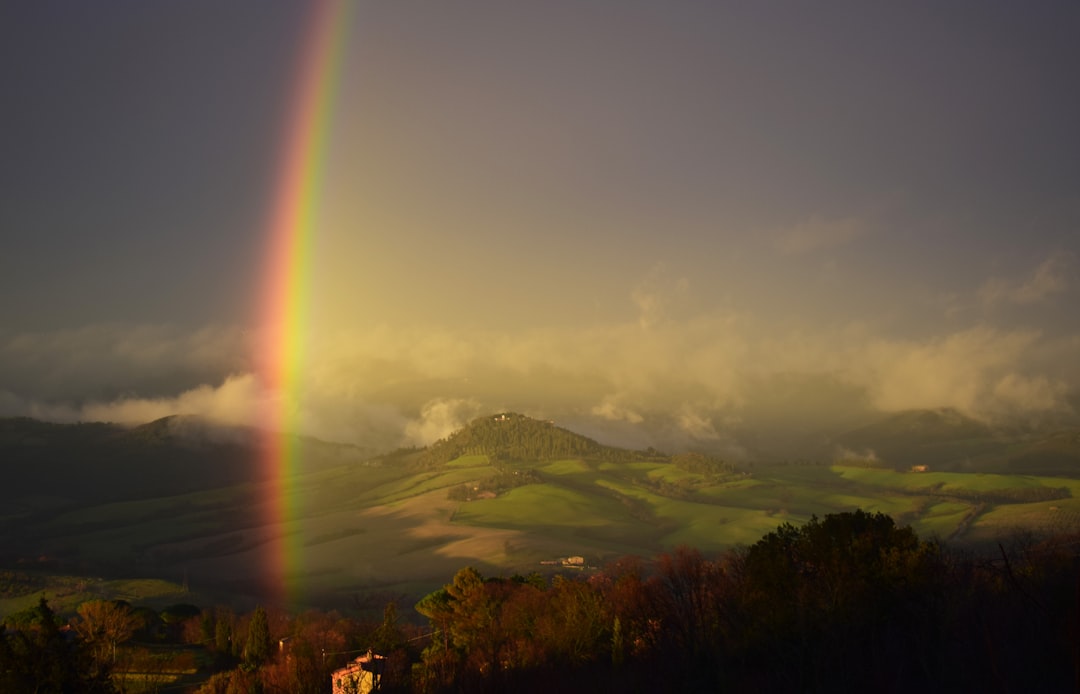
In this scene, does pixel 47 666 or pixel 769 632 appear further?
pixel 47 666

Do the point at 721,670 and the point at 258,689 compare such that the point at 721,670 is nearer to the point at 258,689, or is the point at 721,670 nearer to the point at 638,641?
the point at 638,641

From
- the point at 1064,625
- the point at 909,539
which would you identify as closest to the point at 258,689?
the point at 909,539

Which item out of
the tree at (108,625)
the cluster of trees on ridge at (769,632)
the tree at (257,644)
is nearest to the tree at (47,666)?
the cluster of trees on ridge at (769,632)

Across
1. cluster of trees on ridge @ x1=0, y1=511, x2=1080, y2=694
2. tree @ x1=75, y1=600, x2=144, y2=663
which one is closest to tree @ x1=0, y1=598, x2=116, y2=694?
cluster of trees on ridge @ x1=0, y1=511, x2=1080, y2=694

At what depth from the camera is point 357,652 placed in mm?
89312

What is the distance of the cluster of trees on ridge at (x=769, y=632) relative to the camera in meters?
24.5

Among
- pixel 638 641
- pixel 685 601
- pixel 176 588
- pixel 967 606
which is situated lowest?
pixel 176 588

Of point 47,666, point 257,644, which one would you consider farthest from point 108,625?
point 47,666

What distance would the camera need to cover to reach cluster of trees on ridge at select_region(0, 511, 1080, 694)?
24.5 m

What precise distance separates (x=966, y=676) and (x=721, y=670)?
8236 millimetres

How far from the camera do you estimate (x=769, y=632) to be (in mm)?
35062

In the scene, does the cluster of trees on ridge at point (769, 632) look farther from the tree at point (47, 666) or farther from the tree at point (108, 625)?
the tree at point (108, 625)

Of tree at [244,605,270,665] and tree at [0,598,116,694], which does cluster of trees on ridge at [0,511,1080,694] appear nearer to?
tree at [0,598,116,694]

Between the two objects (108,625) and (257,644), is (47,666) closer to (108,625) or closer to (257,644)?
(108,625)
